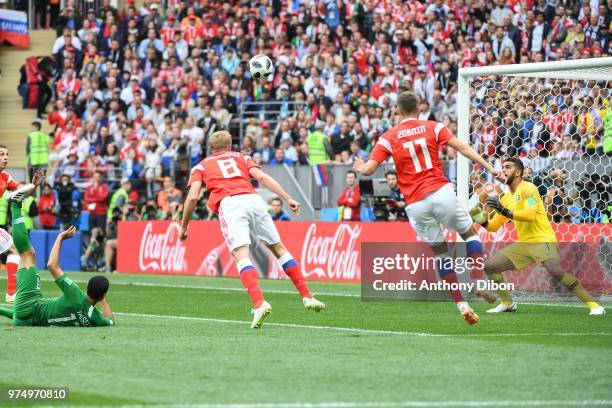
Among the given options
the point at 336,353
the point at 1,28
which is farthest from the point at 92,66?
the point at 336,353

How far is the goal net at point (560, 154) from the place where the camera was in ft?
55.1

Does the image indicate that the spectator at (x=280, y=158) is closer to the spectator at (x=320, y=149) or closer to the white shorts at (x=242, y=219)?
the spectator at (x=320, y=149)

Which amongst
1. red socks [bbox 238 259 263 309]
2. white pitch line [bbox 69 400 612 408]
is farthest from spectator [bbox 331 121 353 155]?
white pitch line [bbox 69 400 612 408]

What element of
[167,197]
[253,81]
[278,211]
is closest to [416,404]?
[278,211]

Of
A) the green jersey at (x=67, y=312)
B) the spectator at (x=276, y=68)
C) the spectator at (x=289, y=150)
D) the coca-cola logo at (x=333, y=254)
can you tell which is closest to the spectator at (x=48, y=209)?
the spectator at (x=276, y=68)

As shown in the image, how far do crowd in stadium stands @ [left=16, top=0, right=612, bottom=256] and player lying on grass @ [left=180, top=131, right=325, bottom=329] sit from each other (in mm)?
6880

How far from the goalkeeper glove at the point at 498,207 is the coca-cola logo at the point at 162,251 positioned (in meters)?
12.4

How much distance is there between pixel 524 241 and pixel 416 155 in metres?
3.02

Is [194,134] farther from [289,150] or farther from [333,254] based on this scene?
[333,254]

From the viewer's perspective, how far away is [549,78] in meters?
17.2

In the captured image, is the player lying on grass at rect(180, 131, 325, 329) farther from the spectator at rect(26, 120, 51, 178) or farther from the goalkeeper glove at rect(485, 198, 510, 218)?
the spectator at rect(26, 120, 51, 178)

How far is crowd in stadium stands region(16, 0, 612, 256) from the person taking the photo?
2514 cm

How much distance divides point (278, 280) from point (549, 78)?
7.74 meters

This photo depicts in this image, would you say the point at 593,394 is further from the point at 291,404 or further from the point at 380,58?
the point at 380,58
